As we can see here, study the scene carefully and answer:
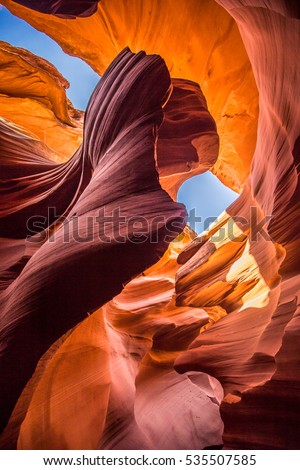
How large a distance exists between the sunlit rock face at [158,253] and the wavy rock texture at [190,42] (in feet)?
0.05

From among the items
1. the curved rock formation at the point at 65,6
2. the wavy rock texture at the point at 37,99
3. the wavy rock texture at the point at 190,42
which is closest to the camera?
the curved rock formation at the point at 65,6

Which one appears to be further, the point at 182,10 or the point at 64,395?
the point at 182,10

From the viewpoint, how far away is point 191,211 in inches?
225

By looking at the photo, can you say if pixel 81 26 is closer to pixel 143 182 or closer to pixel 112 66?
pixel 112 66

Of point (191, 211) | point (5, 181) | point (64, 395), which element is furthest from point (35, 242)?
point (191, 211)

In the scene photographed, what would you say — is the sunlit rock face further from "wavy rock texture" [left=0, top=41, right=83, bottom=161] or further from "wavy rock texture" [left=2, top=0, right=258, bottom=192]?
"wavy rock texture" [left=0, top=41, right=83, bottom=161]

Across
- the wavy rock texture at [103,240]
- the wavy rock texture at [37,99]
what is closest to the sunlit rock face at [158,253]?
the wavy rock texture at [103,240]

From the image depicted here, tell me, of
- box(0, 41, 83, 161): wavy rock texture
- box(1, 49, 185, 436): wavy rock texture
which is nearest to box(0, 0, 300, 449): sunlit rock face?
box(1, 49, 185, 436): wavy rock texture

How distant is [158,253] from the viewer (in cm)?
207

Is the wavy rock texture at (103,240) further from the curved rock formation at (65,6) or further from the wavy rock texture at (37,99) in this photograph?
the wavy rock texture at (37,99)

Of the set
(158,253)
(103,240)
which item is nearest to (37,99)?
(103,240)

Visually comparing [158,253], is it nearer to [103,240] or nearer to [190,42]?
[103,240]

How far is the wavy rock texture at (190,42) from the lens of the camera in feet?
11.5

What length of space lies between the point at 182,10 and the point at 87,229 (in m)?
2.41
